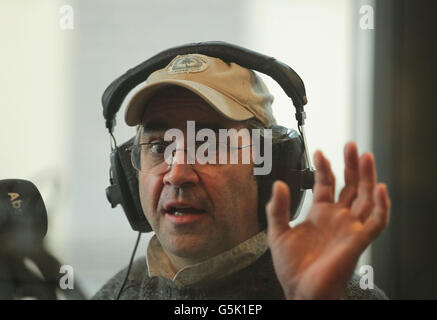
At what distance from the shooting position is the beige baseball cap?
0.82m

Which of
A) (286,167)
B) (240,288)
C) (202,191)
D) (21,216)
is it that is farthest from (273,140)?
(21,216)

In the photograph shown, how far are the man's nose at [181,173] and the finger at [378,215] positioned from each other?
0.28 m

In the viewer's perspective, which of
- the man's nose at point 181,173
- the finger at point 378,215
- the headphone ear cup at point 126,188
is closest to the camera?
the finger at point 378,215

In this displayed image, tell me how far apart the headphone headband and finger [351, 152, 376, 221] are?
21 cm

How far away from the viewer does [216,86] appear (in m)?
0.84

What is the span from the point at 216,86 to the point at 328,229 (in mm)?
312

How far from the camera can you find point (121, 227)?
3.03ft

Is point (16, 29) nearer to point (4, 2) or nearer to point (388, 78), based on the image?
point (4, 2)

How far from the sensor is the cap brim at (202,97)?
81cm

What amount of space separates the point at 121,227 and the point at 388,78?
0.57 meters

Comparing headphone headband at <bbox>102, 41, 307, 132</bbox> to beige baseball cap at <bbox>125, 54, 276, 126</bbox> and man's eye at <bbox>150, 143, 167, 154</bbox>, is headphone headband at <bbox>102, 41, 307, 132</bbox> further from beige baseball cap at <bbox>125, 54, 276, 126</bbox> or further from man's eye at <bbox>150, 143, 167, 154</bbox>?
man's eye at <bbox>150, 143, 167, 154</bbox>

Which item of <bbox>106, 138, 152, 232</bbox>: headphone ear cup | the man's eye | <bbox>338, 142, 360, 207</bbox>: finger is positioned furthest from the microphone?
<bbox>338, 142, 360, 207</bbox>: finger

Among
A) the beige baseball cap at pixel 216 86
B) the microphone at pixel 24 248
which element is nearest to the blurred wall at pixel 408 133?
the beige baseball cap at pixel 216 86

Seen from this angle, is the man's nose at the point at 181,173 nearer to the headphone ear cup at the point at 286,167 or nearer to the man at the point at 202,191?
the man at the point at 202,191
